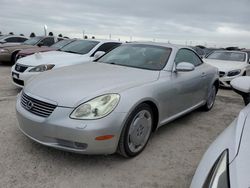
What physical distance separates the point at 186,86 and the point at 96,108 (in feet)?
6.18

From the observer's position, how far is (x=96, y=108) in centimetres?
288

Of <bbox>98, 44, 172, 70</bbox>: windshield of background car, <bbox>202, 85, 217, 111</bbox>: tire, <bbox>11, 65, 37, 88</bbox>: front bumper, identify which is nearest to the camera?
<bbox>98, 44, 172, 70</bbox>: windshield of background car

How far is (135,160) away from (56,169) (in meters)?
0.94

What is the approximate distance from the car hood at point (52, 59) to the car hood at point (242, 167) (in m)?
5.42

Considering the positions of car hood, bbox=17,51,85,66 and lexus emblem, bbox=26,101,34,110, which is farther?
car hood, bbox=17,51,85,66

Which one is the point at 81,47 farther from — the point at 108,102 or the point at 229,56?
the point at 229,56

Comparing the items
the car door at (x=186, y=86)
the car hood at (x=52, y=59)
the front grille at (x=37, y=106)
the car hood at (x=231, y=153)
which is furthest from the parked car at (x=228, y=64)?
the car hood at (x=231, y=153)

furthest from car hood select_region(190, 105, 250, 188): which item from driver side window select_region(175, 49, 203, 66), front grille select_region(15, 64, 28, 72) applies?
front grille select_region(15, 64, 28, 72)

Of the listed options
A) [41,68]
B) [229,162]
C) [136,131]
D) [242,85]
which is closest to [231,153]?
[229,162]

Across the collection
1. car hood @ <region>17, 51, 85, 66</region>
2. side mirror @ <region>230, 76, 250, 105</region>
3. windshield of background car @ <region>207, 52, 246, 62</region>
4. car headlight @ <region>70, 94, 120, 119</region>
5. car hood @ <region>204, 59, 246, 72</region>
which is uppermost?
side mirror @ <region>230, 76, 250, 105</region>

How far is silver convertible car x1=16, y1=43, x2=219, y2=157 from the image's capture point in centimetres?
284

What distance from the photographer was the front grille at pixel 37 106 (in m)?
2.95

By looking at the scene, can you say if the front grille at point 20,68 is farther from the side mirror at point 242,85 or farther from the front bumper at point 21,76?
the side mirror at point 242,85

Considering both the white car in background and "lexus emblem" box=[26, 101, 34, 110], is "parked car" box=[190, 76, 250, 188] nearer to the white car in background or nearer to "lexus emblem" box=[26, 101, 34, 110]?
"lexus emblem" box=[26, 101, 34, 110]
